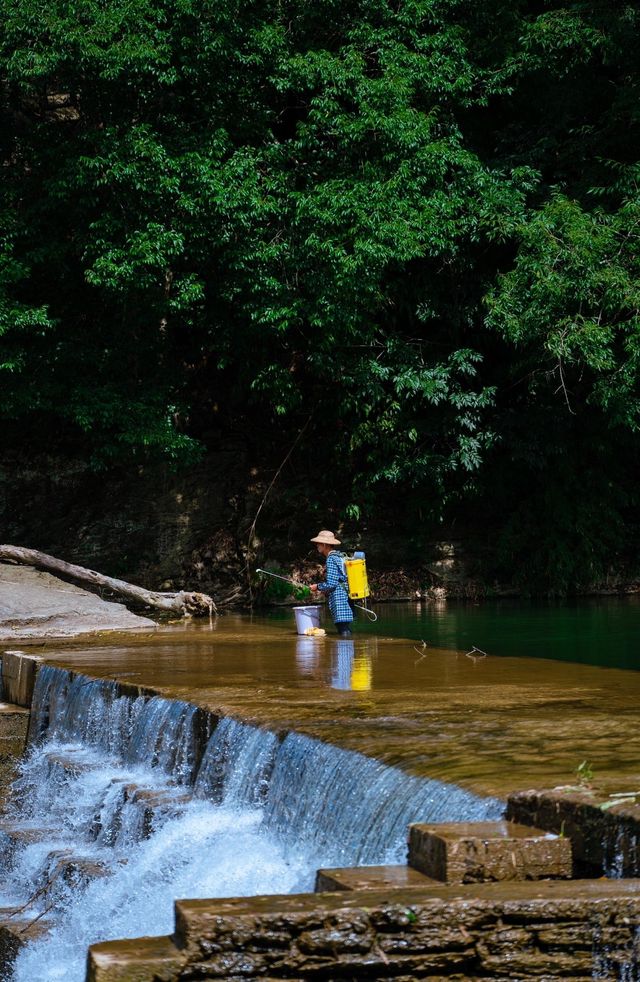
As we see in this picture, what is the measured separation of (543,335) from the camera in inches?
810

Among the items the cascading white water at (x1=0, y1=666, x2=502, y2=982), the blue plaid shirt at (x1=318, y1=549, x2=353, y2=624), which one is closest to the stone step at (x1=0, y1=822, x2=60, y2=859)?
the cascading white water at (x1=0, y1=666, x2=502, y2=982)

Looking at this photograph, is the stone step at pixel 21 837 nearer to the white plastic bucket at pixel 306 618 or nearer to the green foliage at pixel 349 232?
the white plastic bucket at pixel 306 618

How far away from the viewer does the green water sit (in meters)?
14.7

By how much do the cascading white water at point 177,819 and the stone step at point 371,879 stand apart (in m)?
0.70

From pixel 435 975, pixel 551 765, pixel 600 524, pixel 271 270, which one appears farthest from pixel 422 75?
pixel 435 975

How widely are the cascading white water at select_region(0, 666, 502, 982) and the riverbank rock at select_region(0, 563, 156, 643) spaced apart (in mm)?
5523

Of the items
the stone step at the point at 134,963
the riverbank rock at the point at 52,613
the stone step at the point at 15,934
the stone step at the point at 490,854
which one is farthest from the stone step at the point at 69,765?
the stone step at the point at 134,963

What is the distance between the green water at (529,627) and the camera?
14703 millimetres

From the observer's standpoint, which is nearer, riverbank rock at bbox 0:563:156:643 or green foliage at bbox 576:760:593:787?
green foliage at bbox 576:760:593:787

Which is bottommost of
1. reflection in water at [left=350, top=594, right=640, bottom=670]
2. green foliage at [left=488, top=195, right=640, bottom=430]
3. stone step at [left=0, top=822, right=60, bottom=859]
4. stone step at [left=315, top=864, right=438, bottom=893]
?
stone step at [left=0, top=822, right=60, bottom=859]

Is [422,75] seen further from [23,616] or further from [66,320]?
[23,616]

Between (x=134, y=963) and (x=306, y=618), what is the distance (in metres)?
11.2

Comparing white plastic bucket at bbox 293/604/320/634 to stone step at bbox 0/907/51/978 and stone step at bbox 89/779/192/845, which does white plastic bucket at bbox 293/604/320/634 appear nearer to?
stone step at bbox 89/779/192/845

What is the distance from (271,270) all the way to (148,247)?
231 centimetres
